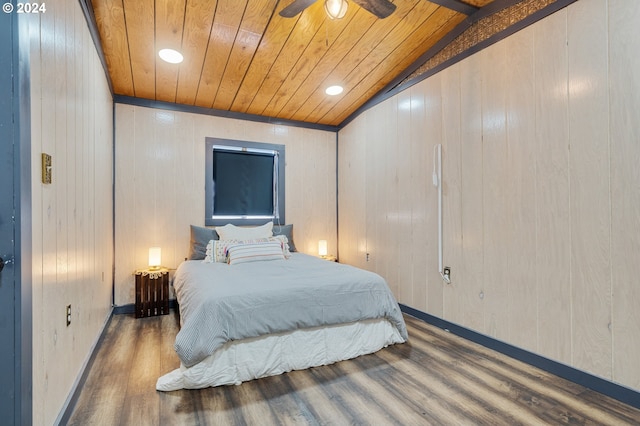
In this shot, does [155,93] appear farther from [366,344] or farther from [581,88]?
[581,88]

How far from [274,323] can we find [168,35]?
7.97ft

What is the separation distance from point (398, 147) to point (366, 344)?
2127 mm

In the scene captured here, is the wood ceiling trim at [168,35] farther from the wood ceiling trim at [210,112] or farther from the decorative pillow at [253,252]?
the decorative pillow at [253,252]

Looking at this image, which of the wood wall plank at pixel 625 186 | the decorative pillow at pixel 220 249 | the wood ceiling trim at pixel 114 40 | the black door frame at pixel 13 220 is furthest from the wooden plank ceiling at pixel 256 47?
the decorative pillow at pixel 220 249

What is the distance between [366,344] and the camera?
2.44 metres

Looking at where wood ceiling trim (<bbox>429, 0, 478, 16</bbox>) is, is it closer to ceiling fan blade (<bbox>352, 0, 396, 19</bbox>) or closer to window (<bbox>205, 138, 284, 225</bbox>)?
ceiling fan blade (<bbox>352, 0, 396, 19</bbox>)

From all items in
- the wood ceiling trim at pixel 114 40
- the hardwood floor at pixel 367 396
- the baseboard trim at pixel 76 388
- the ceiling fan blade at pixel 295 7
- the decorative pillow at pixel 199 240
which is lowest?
the hardwood floor at pixel 367 396

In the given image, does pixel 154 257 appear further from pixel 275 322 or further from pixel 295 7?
pixel 295 7

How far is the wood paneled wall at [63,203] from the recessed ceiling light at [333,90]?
7.32ft

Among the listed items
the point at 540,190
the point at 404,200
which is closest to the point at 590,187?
the point at 540,190

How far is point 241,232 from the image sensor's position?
3727 millimetres

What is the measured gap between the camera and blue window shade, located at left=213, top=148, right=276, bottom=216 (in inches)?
159

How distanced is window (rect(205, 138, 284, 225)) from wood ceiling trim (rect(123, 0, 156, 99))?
933 millimetres

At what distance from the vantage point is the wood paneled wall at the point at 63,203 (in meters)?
1.23
